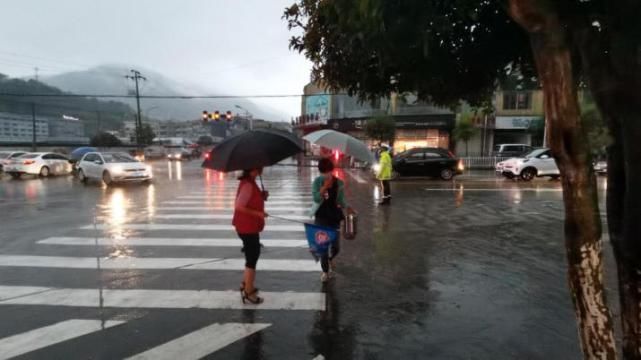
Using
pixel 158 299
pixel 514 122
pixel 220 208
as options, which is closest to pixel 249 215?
pixel 158 299

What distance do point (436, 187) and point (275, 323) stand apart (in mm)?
14429

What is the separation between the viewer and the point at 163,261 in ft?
22.0

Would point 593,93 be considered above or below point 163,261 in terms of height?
above

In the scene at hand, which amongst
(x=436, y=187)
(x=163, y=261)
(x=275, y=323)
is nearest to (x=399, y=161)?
(x=436, y=187)

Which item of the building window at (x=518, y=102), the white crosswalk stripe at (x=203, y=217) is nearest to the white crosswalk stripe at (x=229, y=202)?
the white crosswalk stripe at (x=203, y=217)

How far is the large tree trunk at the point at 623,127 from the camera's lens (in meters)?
1.96

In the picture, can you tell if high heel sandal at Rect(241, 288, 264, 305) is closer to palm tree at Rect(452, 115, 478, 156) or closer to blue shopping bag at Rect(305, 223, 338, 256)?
blue shopping bag at Rect(305, 223, 338, 256)

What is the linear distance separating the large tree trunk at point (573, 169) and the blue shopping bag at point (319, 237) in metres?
3.27

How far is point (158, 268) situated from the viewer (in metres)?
6.34

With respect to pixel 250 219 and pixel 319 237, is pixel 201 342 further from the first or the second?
pixel 319 237

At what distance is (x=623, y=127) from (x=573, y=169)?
29 cm

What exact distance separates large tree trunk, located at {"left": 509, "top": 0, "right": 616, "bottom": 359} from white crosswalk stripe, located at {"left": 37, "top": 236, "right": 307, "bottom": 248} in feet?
18.6

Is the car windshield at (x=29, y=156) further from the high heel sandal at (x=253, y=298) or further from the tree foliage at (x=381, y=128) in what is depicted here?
the high heel sandal at (x=253, y=298)

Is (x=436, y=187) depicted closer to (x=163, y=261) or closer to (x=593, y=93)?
(x=163, y=261)
